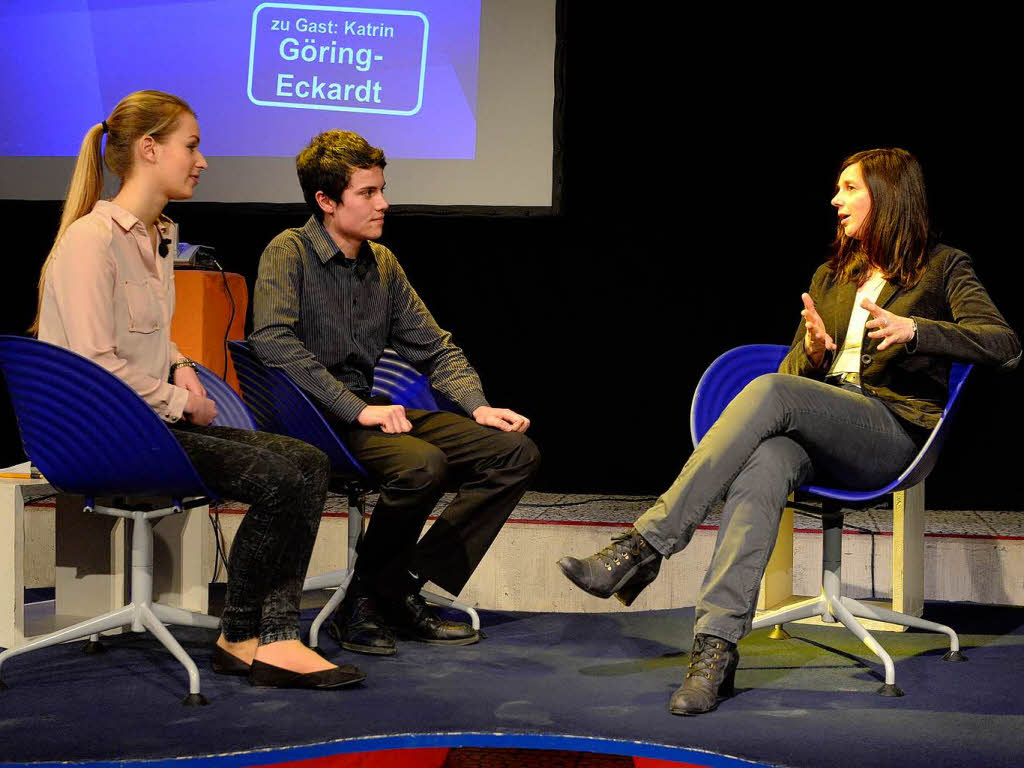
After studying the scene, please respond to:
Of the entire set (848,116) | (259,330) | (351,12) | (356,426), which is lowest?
(356,426)

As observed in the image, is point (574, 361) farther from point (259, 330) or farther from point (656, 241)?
point (259, 330)

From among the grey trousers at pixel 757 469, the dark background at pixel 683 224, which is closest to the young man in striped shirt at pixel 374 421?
the grey trousers at pixel 757 469

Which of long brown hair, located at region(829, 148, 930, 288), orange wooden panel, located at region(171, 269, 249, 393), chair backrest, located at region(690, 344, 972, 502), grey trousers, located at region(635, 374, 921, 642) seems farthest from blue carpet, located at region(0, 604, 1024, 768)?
orange wooden panel, located at region(171, 269, 249, 393)

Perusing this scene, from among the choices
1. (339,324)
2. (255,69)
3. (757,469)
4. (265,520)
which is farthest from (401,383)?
(255,69)

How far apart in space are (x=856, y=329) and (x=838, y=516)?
1.51 ft

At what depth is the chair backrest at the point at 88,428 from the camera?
2.26m

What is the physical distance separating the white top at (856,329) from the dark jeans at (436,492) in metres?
0.77

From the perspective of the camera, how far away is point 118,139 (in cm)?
250

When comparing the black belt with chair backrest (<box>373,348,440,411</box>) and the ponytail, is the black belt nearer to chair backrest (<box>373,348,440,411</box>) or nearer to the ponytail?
chair backrest (<box>373,348,440,411</box>)

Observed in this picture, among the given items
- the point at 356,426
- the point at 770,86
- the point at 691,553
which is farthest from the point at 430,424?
the point at 770,86

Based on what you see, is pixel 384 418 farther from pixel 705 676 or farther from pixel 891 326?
pixel 891 326

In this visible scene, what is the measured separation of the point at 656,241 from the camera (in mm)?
4191

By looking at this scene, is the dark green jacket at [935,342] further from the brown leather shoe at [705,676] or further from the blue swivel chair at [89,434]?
the blue swivel chair at [89,434]

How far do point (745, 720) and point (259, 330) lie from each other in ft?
4.65
